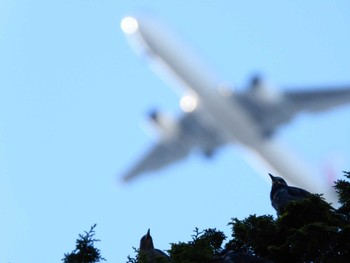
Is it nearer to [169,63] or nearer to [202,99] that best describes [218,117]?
[202,99]

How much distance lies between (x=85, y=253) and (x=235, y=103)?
178 ft

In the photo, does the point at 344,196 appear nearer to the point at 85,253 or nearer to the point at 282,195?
the point at 282,195

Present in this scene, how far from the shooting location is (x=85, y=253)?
15094mm

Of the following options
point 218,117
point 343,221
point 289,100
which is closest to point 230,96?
point 218,117

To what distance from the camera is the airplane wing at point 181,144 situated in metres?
70.4

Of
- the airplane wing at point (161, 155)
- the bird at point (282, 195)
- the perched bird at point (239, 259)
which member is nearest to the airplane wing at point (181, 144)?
the airplane wing at point (161, 155)

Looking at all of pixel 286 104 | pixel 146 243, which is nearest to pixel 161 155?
pixel 286 104

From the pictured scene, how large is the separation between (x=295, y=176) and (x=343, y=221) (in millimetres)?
49486

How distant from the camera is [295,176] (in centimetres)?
6569

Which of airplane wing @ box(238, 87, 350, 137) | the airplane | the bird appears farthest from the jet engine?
the bird

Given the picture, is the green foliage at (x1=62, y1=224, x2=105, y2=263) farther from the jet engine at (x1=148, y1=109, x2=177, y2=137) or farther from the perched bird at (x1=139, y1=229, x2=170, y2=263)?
the jet engine at (x1=148, y1=109, x2=177, y2=137)

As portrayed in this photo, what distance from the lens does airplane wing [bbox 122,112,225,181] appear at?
70438 mm

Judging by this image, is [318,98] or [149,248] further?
[318,98]

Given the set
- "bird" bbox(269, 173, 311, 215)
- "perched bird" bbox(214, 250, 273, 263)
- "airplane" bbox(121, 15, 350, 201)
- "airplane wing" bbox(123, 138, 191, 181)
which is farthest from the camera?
"airplane wing" bbox(123, 138, 191, 181)
